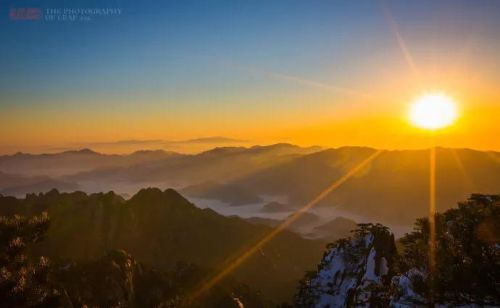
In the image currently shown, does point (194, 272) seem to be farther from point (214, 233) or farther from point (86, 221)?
point (214, 233)

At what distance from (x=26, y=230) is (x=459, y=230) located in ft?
55.7

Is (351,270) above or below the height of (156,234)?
above

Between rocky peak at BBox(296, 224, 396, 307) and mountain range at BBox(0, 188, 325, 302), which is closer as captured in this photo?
rocky peak at BBox(296, 224, 396, 307)

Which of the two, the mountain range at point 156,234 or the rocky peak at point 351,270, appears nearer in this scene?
the rocky peak at point 351,270

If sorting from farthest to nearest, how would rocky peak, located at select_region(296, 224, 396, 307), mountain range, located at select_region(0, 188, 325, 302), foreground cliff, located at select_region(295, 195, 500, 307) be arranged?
mountain range, located at select_region(0, 188, 325, 302) < rocky peak, located at select_region(296, 224, 396, 307) < foreground cliff, located at select_region(295, 195, 500, 307)

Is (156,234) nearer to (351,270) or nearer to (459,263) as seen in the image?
(351,270)

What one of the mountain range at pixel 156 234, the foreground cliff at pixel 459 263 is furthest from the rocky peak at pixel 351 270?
the mountain range at pixel 156 234

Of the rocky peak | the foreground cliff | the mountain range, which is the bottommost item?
the mountain range

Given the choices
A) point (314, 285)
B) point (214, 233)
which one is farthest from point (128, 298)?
point (214, 233)

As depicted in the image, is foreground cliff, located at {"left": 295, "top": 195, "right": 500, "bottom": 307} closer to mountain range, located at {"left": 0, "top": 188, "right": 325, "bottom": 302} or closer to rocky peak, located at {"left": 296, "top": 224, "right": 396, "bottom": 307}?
rocky peak, located at {"left": 296, "top": 224, "right": 396, "bottom": 307}

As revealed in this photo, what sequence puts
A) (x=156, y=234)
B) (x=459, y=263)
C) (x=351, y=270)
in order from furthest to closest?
(x=156, y=234), (x=351, y=270), (x=459, y=263)

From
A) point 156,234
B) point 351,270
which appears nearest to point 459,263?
point 351,270

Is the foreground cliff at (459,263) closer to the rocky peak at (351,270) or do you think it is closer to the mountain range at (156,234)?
the rocky peak at (351,270)

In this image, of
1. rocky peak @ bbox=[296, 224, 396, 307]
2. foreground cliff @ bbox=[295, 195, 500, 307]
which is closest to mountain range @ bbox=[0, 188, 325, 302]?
rocky peak @ bbox=[296, 224, 396, 307]
